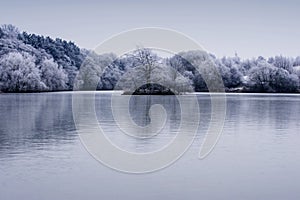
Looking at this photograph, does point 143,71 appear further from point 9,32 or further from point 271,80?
point 9,32

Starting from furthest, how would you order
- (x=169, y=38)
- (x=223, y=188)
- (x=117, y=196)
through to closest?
1. (x=169, y=38)
2. (x=223, y=188)
3. (x=117, y=196)

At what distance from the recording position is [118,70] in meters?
74.4

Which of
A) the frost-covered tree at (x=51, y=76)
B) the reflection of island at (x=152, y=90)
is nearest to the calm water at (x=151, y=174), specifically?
the reflection of island at (x=152, y=90)

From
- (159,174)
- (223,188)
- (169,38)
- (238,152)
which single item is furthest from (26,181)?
(169,38)

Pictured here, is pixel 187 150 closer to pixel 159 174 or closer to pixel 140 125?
pixel 159 174

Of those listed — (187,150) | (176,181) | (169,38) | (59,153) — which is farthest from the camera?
(169,38)

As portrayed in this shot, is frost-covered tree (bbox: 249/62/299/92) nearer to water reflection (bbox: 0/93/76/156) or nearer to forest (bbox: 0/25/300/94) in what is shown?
forest (bbox: 0/25/300/94)

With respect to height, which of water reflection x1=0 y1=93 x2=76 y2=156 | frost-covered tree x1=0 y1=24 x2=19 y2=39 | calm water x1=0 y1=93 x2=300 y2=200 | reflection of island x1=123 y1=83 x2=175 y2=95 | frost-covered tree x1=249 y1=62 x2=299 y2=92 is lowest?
calm water x1=0 y1=93 x2=300 y2=200

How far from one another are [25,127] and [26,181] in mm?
7047

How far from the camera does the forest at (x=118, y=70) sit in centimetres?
4962

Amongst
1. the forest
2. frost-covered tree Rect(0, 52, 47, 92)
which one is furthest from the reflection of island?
frost-covered tree Rect(0, 52, 47, 92)

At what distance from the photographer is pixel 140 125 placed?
1407cm

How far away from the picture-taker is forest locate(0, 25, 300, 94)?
49.6 metres

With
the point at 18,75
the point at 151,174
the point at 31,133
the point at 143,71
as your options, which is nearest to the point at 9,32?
the point at 18,75
